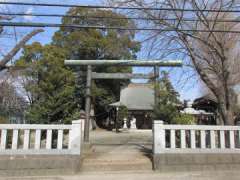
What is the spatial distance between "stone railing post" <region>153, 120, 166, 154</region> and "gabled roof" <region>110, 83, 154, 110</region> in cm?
2023

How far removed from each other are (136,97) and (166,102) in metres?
20.9

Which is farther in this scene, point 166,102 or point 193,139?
point 166,102

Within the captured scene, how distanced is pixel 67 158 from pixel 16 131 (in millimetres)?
1681

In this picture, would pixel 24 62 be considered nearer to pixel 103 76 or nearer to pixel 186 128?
pixel 103 76

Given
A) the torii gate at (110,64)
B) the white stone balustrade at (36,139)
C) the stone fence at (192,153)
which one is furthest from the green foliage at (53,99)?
the stone fence at (192,153)

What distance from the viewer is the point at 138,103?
3123 cm

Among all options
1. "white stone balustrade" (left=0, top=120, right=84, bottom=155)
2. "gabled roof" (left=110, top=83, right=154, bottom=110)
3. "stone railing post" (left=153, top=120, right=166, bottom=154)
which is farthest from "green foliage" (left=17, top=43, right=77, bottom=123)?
"gabled roof" (left=110, top=83, right=154, bottom=110)

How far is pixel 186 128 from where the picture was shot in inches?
358

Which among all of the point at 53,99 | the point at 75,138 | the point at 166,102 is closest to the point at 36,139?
the point at 75,138

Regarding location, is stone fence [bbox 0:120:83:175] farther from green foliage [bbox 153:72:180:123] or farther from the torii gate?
green foliage [bbox 153:72:180:123]

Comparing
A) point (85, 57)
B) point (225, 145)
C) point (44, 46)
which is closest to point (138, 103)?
point (85, 57)

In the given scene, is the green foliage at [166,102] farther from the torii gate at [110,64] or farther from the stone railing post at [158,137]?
the stone railing post at [158,137]

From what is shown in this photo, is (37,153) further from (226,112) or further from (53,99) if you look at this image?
(226,112)

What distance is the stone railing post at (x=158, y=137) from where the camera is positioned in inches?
351
